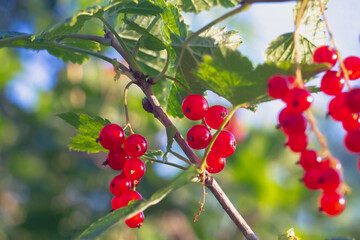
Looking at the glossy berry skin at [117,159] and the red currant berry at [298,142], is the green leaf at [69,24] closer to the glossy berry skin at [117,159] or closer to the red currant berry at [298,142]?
the glossy berry skin at [117,159]

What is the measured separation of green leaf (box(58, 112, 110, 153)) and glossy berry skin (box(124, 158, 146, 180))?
0.56ft

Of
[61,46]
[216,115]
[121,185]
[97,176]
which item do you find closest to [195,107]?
[216,115]

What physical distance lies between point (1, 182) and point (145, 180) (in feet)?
6.60

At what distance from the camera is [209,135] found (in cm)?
114

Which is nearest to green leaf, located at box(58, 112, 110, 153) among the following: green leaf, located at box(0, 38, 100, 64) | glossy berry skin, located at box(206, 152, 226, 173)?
green leaf, located at box(0, 38, 100, 64)

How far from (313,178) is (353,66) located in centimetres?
30

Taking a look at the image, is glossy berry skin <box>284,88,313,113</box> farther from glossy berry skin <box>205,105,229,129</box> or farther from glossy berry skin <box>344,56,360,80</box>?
glossy berry skin <box>205,105,229,129</box>

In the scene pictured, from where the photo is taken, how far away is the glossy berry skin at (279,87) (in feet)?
2.78

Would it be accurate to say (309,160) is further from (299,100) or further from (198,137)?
(198,137)

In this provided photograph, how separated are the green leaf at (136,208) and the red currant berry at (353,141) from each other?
1.08 feet

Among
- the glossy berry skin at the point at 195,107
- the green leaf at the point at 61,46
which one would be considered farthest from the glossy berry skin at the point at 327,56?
the green leaf at the point at 61,46

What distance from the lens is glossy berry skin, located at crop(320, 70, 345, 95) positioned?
2.94 feet

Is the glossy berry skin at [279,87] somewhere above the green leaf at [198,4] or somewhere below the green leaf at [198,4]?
below

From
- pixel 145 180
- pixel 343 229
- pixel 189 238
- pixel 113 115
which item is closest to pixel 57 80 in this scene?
pixel 113 115
